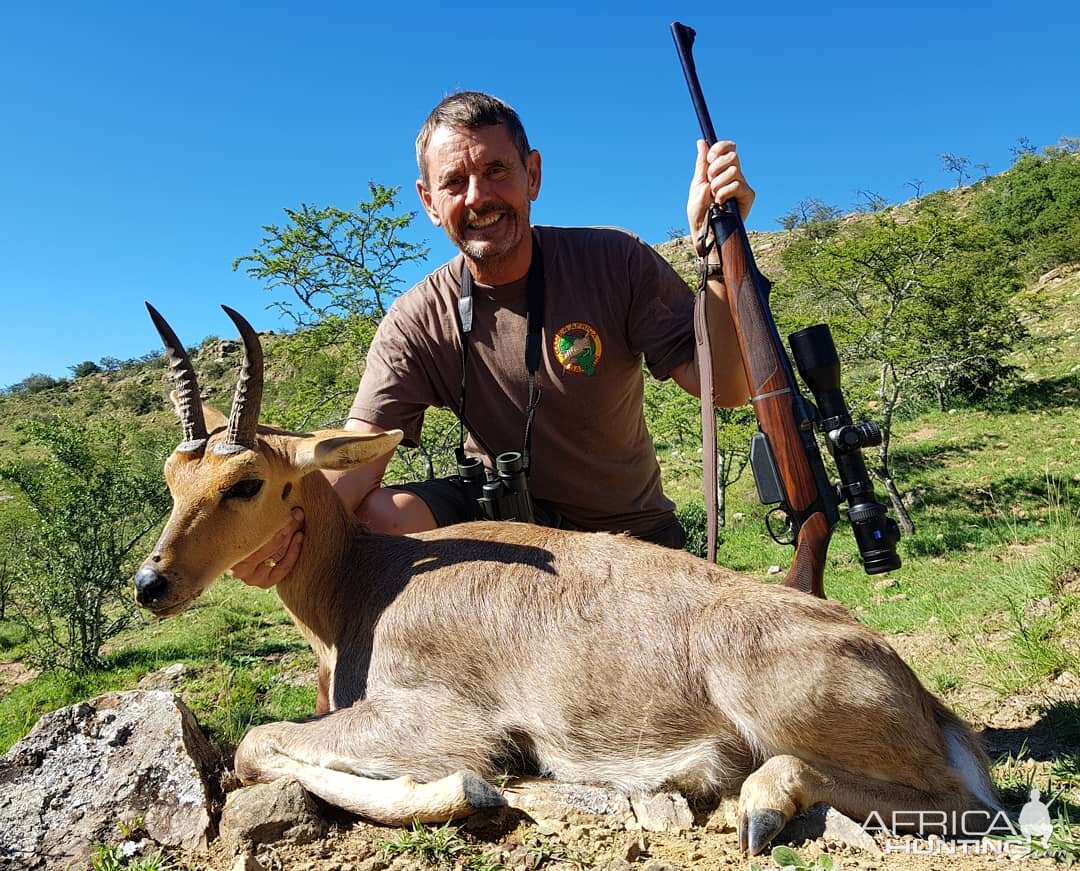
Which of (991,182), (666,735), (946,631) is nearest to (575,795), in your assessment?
(666,735)

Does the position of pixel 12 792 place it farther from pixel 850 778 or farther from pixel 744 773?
pixel 850 778

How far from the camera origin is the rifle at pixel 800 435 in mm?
3969

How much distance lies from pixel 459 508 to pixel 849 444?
9.06 feet

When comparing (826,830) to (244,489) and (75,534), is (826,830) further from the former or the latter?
(75,534)

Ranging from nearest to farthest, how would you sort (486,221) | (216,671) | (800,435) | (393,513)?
(800,435) → (393,513) → (486,221) → (216,671)

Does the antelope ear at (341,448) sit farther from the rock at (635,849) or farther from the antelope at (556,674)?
the rock at (635,849)

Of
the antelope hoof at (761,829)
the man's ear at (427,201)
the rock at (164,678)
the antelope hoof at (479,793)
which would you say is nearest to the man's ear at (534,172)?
the man's ear at (427,201)

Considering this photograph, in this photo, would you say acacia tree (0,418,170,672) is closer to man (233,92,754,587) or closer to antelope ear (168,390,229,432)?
antelope ear (168,390,229,432)

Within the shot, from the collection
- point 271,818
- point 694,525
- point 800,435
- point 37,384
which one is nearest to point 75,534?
point 694,525

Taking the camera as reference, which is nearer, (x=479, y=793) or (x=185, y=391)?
(x=479, y=793)

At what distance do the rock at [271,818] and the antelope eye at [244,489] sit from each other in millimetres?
1409

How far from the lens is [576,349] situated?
17.7ft

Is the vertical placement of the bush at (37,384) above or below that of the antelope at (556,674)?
above

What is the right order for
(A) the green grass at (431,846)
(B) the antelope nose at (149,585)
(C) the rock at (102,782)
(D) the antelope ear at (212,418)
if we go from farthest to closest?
(D) the antelope ear at (212,418) → (B) the antelope nose at (149,585) → (C) the rock at (102,782) → (A) the green grass at (431,846)
